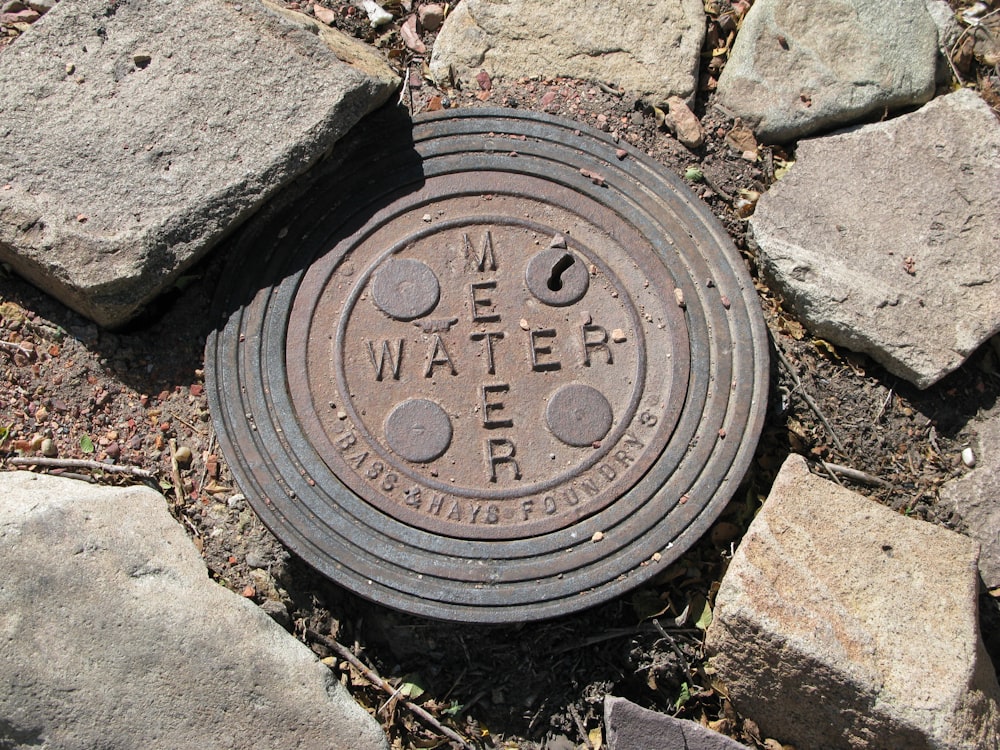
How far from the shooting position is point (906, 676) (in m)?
2.14

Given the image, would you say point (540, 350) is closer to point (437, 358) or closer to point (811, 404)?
point (437, 358)

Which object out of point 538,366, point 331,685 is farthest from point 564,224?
point 331,685

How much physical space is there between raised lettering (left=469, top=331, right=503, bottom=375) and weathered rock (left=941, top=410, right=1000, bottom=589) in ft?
4.46

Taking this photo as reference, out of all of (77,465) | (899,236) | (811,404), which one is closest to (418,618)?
(77,465)

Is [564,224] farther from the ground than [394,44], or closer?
closer

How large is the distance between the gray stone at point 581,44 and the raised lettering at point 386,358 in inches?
37.8

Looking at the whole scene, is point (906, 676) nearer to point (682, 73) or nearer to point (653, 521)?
point (653, 521)

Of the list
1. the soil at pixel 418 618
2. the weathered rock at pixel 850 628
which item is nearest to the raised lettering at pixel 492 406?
the soil at pixel 418 618

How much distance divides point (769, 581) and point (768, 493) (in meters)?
0.38

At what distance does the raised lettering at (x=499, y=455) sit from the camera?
2385 millimetres

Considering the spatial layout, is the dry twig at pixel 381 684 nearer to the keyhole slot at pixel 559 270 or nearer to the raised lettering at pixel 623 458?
the raised lettering at pixel 623 458

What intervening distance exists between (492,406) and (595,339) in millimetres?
347

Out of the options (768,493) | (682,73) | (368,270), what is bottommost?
(768,493)

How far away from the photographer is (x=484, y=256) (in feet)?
8.32
